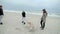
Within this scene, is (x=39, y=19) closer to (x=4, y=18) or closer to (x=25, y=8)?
(x=25, y=8)

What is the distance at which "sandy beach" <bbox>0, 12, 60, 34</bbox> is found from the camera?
235 inches

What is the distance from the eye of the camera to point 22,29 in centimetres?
609

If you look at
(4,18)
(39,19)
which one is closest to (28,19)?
(39,19)

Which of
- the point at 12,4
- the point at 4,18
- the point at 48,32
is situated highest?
the point at 12,4

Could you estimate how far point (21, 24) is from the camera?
20.8 ft

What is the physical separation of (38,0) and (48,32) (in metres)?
1.20

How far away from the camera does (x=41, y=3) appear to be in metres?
6.73

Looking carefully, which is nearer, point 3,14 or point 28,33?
point 28,33

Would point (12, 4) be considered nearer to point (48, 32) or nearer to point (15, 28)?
point (15, 28)

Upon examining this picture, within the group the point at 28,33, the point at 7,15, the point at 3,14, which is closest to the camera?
the point at 28,33

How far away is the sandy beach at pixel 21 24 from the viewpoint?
5.96m

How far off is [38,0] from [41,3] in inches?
5.9

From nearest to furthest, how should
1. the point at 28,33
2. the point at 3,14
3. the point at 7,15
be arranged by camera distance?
the point at 28,33, the point at 3,14, the point at 7,15

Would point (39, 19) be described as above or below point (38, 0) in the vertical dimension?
below
